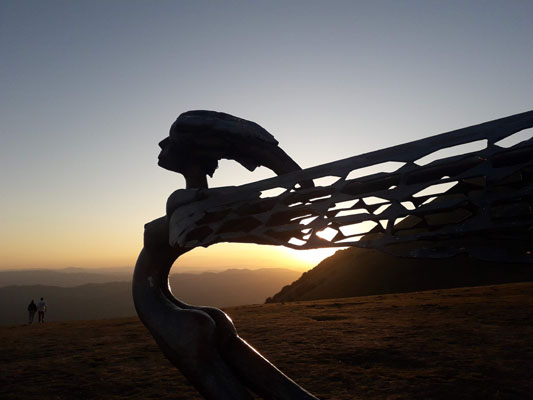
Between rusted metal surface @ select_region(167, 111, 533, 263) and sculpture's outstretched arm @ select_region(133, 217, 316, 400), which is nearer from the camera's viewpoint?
rusted metal surface @ select_region(167, 111, 533, 263)

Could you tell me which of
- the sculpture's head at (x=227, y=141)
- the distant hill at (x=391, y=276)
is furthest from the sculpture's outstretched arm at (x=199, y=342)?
the distant hill at (x=391, y=276)

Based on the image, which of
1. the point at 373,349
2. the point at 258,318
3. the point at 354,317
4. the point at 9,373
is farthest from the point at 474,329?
the point at 9,373

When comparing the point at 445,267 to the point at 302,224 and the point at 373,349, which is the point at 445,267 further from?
the point at 302,224

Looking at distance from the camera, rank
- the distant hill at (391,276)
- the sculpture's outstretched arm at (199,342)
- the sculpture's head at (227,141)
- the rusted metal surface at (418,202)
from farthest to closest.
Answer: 1. the distant hill at (391,276)
2. the sculpture's head at (227,141)
3. the sculpture's outstretched arm at (199,342)
4. the rusted metal surface at (418,202)

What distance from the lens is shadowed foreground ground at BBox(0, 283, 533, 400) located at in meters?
6.22

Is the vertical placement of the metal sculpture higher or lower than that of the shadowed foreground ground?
higher

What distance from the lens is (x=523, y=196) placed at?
2.21m

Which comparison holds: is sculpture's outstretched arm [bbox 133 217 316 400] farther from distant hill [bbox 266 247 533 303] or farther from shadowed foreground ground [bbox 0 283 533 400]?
distant hill [bbox 266 247 533 303]

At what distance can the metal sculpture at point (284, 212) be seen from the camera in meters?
2.33

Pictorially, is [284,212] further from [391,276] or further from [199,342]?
[391,276]

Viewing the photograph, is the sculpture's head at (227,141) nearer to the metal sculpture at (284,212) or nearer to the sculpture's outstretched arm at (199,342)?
the metal sculpture at (284,212)

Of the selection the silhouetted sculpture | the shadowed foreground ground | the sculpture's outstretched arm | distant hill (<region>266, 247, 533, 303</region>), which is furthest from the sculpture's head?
distant hill (<region>266, 247, 533, 303</region>)

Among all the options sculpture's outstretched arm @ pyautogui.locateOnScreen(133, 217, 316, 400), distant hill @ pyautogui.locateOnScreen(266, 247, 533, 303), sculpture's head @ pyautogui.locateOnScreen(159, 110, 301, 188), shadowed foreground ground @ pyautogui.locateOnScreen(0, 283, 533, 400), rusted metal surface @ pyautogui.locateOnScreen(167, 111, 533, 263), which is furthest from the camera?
distant hill @ pyautogui.locateOnScreen(266, 247, 533, 303)

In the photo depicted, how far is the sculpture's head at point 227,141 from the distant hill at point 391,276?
83.6 ft
